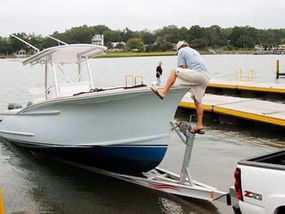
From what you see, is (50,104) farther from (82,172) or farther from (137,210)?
(137,210)

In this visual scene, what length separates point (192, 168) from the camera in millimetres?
9430

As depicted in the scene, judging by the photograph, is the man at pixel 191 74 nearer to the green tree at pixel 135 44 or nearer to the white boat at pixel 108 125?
the white boat at pixel 108 125

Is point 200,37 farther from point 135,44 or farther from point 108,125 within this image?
point 108,125

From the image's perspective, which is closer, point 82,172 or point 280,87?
point 82,172

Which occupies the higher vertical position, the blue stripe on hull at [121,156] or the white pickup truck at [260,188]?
the white pickup truck at [260,188]

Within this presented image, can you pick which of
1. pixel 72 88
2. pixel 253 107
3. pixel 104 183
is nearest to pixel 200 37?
pixel 253 107

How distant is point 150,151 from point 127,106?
0.99m

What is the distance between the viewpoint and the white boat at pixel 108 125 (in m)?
7.57

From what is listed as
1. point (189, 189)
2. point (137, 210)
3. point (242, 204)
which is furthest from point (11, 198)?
point (242, 204)

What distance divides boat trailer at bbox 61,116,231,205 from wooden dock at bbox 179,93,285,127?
5.62m

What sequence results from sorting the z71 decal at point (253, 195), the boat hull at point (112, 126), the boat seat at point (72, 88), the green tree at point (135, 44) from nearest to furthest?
1. the z71 decal at point (253, 195)
2. the boat hull at point (112, 126)
3. the boat seat at point (72, 88)
4. the green tree at point (135, 44)

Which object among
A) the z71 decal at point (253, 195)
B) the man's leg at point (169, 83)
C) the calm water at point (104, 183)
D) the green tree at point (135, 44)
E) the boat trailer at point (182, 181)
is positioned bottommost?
the calm water at point (104, 183)

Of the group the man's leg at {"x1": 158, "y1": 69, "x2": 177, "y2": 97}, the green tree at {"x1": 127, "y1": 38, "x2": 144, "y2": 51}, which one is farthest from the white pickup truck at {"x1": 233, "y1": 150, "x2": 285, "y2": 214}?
the green tree at {"x1": 127, "y1": 38, "x2": 144, "y2": 51}

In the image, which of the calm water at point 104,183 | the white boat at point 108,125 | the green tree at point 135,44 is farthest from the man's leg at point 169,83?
the green tree at point 135,44
